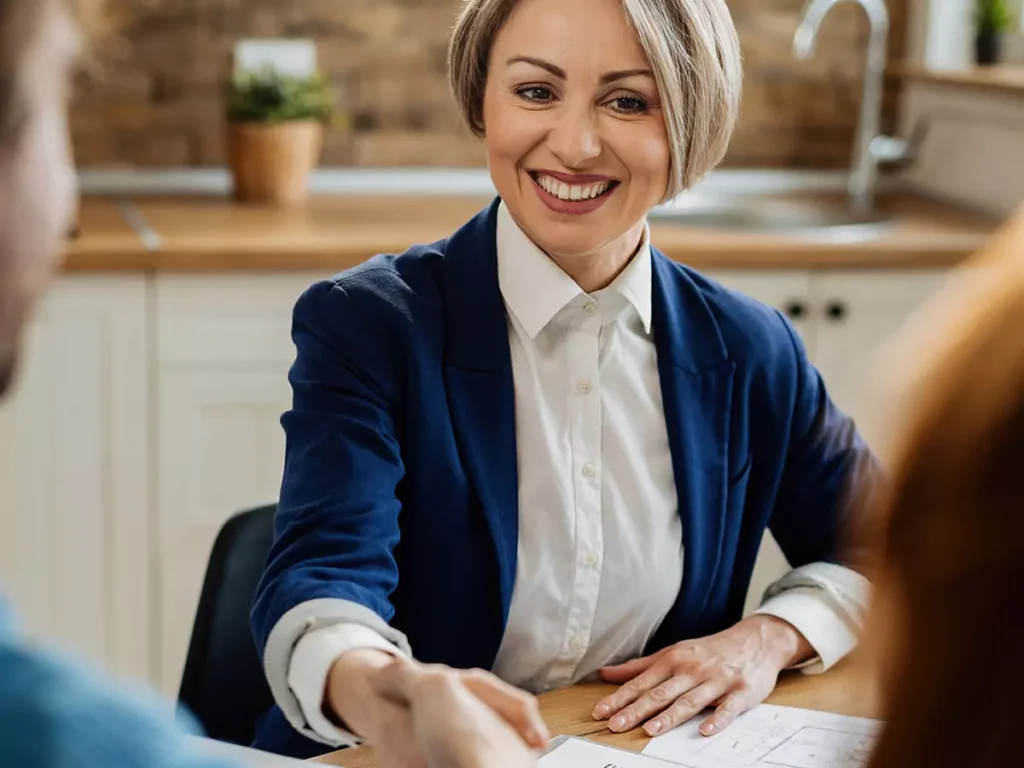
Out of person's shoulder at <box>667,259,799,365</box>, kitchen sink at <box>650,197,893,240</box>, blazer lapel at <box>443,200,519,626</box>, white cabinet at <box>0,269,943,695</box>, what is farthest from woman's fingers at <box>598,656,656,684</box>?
kitchen sink at <box>650,197,893,240</box>

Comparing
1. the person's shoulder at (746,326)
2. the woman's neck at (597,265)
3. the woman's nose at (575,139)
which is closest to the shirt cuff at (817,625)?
the person's shoulder at (746,326)

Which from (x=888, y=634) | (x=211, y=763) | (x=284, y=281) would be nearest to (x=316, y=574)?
(x=211, y=763)

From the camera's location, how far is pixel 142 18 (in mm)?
3164

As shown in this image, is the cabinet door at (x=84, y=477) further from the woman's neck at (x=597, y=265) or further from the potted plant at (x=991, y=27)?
the potted plant at (x=991, y=27)

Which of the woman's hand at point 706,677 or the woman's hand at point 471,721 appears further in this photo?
the woman's hand at point 706,677

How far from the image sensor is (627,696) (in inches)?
52.9

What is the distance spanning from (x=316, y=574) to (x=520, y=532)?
0.25 metres

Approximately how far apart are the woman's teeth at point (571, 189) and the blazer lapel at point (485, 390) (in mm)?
92

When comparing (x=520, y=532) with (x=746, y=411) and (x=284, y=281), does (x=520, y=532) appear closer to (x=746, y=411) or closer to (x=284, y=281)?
(x=746, y=411)

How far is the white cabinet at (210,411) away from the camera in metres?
2.62

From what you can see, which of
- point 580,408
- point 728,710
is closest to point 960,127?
point 580,408

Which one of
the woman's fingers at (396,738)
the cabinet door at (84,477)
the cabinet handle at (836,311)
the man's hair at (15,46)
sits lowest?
the cabinet door at (84,477)

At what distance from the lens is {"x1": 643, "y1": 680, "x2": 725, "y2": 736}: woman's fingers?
4.27 feet

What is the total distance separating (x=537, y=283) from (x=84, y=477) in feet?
4.61
